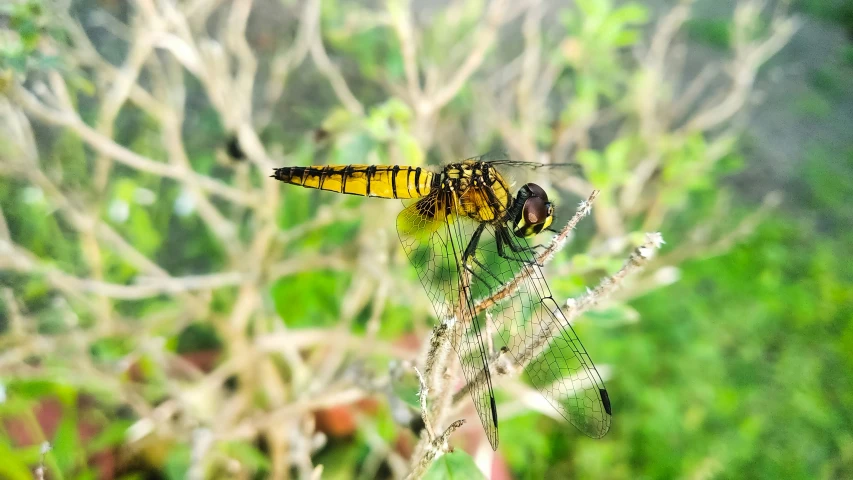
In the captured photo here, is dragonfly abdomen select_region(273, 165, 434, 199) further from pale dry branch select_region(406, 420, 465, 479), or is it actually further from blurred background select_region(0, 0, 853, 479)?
pale dry branch select_region(406, 420, 465, 479)

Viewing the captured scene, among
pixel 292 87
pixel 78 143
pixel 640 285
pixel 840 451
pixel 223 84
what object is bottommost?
pixel 840 451

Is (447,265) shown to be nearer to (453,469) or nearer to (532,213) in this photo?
(532,213)

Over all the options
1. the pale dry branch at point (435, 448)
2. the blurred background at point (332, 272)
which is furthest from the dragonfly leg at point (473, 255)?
the pale dry branch at point (435, 448)

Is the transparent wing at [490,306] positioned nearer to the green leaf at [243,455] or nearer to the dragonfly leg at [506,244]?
the dragonfly leg at [506,244]

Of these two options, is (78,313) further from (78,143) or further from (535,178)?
(535,178)

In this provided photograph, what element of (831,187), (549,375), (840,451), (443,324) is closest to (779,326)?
(840,451)

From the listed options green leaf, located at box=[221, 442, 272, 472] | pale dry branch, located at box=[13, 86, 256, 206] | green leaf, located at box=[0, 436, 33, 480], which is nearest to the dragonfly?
pale dry branch, located at box=[13, 86, 256, 206]
